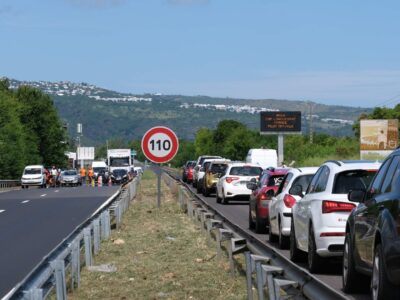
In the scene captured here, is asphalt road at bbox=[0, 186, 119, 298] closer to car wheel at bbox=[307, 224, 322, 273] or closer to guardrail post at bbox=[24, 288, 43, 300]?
car wheel at bbox=[307, 224, 322, 273]

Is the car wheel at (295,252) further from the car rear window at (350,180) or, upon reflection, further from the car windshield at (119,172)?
the car windshield at (119,172)

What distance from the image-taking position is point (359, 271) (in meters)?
10.7

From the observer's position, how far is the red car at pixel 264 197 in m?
21.7

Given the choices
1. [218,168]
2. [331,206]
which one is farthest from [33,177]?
[331,206]

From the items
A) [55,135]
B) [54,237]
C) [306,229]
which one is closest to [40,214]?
[54,237]

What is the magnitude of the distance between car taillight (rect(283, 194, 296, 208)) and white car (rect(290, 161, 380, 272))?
3.40 meters

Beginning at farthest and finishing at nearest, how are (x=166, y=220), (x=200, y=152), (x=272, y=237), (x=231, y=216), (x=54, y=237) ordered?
(x=200, y=152) → (x=231, y=216) → (x=166, y=220) → (x=54, y=237) → (x=272, y=237)

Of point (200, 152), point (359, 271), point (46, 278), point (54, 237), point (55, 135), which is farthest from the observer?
point (200, 152)

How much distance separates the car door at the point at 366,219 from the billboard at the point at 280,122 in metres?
85.1

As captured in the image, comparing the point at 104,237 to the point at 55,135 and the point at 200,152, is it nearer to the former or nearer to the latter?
the point at 55,135

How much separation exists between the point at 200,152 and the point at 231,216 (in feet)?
532

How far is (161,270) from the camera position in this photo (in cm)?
1470

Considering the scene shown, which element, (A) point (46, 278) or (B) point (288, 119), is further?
(B) point (288, 119)

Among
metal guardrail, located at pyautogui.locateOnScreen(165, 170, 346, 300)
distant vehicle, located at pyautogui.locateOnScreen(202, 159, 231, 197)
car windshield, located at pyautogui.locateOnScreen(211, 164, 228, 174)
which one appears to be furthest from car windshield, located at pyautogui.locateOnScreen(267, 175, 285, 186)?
car windshield, located at pyautogui.locateOnScreen(211, 164, 228, 174)
